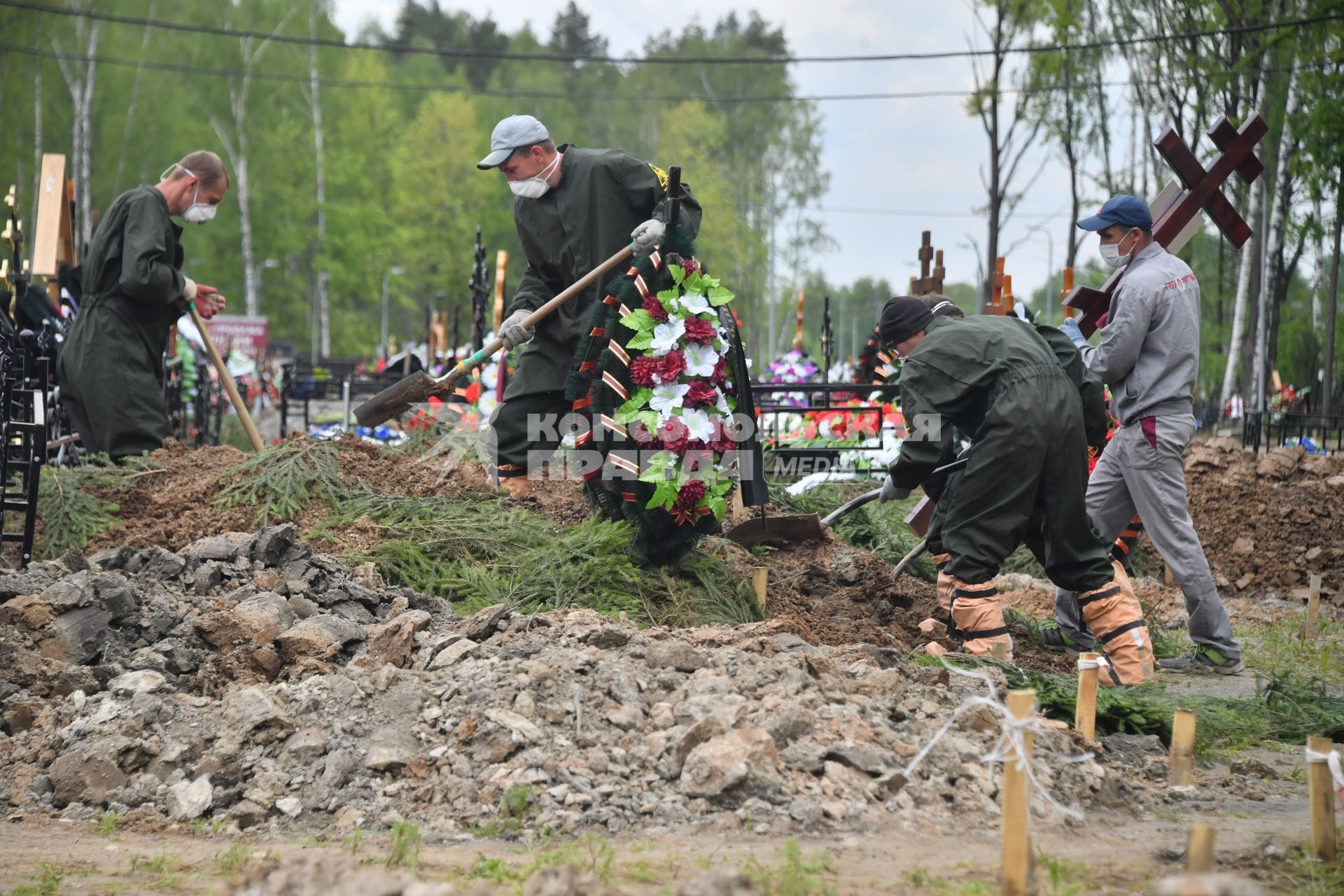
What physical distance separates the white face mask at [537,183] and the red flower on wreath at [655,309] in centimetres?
110

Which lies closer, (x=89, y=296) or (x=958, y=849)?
(x=958, y=849)

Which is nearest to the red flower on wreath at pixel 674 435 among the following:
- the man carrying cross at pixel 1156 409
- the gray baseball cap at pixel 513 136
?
the gray baseball cap at pixel 513 136

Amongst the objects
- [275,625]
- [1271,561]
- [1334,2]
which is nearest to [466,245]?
[1334,2]

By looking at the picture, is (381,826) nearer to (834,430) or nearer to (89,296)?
(89,296)

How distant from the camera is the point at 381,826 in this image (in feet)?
10.7

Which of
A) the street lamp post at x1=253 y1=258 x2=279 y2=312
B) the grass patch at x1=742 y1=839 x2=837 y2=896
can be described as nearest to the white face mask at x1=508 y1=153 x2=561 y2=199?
the grass patch at x1=742 y1=839 x2=837 y2=896

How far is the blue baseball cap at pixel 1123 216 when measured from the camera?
19.5 ft

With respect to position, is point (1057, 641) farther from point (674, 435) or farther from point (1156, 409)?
point (674, 435)

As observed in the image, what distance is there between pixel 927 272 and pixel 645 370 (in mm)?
8092

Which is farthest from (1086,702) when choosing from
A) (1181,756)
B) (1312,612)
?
(1312,612)

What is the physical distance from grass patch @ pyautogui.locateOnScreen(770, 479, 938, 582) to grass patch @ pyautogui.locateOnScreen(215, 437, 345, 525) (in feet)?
8.23

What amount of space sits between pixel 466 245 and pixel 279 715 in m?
38.2

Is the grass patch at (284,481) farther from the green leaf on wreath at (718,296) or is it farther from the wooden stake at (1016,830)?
the wooden stake at (1016,830)

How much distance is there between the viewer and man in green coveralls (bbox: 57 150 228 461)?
7.17 meters
